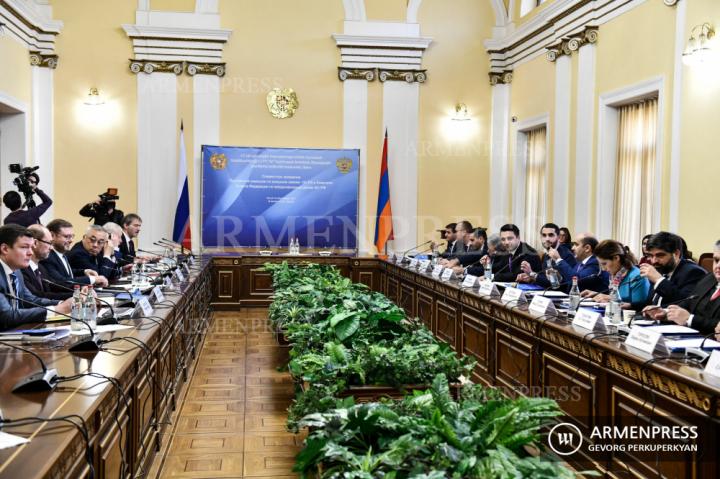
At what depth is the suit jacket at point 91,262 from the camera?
5348mm

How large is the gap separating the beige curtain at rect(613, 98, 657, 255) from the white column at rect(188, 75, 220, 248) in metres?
5.12

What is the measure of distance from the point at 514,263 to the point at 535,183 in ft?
11.1

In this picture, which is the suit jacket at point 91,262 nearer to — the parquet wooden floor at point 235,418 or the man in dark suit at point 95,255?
the man in dark suit at point 95,255

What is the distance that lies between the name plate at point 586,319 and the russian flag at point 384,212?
229 inches

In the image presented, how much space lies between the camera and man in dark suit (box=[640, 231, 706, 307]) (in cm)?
358

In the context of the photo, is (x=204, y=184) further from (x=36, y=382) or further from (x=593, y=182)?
(x=36, y=382)

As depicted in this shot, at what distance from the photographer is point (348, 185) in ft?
29.9

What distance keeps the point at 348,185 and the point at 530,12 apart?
10.8ft

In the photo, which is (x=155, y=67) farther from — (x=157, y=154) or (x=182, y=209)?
(x=182, y=209)

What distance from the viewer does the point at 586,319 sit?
3178 mm

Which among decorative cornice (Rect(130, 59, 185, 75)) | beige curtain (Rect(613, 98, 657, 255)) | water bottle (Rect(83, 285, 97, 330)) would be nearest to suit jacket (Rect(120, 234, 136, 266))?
decorative cornice (Rect(130, 59, 185, 75))

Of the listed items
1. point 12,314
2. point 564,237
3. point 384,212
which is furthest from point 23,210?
point 564,237

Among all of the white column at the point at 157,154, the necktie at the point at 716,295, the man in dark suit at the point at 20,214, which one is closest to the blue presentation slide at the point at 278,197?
the white column at the point at 157,154

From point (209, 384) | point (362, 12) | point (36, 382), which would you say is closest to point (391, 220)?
point (362, 12)
